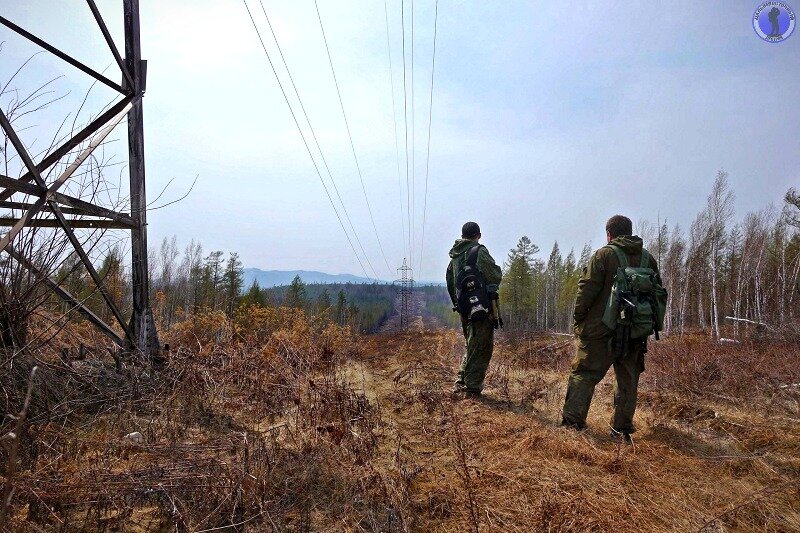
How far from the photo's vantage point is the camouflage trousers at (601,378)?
152 inches

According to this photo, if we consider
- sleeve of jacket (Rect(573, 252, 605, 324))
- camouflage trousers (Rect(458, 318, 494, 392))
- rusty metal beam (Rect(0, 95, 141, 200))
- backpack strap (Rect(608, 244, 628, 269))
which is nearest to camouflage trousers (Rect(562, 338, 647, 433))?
sleeve of jacket (Rect(573, 252, 605, 324))

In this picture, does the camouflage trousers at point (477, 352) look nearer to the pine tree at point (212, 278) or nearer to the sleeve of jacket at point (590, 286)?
the sleeve of jacket at point (590, 286)

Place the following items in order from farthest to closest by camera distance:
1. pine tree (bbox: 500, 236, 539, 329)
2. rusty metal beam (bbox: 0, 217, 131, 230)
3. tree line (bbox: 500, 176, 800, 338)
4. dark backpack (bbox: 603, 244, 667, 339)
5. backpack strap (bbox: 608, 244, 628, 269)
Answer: pine tree (bbox: 500, 236, 539, 329) → tree line (bbox: 500, 176, 800, 338) → backpack strap (bbox: 608, 244, 628, 269) → dark backpack (bbox: 603, 244, 667, 339) → rusty metal beam (bbox: 0, 217, 131, 230)

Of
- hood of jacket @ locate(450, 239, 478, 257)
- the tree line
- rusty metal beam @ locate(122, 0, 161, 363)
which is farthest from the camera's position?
the tree line

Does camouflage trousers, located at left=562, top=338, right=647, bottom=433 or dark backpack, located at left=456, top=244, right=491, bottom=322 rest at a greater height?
dark backpack, located at left=456, top=244, right=491, bottom=322

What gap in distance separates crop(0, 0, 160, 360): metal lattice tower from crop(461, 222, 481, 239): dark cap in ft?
12.3

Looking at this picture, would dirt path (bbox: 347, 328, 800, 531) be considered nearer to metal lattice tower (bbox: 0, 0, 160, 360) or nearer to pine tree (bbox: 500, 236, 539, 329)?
metal lattice tower (bbox: 0, 0, 160, 360)

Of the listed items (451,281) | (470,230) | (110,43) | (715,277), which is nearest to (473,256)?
(470,230)

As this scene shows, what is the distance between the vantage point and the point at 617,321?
3811 millimetres

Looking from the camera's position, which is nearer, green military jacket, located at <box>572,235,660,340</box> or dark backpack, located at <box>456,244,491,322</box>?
green military jacket, located at <box>572,235,660,340</box>

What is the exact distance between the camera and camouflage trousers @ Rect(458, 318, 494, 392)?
5164 mm

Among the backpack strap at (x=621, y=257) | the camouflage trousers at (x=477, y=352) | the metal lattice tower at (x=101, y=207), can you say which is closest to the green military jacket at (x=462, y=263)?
the camouflage trousers at (x=477, y=352)

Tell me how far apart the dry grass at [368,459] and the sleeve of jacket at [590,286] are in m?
1.14

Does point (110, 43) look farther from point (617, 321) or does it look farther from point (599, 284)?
point (617, 321)
